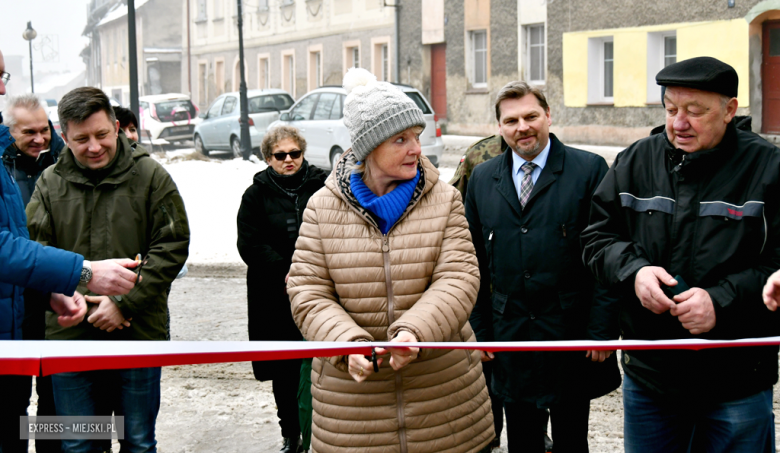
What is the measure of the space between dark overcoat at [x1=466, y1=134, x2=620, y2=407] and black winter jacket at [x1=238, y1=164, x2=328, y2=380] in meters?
1.43

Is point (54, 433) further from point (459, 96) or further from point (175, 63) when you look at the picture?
point (175, 63)

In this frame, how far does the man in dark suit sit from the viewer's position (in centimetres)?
409

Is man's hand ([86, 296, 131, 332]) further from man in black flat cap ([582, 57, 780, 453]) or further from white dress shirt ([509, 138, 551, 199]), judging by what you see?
man in black flat cap ([582, 57, 780, 453])

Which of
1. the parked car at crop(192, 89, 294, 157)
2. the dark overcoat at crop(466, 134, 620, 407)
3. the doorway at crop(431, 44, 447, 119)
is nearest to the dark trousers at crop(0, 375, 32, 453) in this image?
the dark overcoat at crop(466, 134, 620, 407)

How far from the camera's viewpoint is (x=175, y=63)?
51812 millimetres

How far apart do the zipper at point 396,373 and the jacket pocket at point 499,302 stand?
107 centimetres

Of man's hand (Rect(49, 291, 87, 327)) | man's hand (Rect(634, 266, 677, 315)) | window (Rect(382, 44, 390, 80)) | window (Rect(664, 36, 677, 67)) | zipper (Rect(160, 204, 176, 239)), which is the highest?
window (Rect(382, 44, 390, 80))

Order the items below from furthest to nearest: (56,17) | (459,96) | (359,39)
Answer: (56,17)
(359,39)
(459,96)

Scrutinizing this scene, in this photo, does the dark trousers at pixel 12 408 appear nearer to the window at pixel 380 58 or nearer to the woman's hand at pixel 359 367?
the woman's hand at pixel 359 367

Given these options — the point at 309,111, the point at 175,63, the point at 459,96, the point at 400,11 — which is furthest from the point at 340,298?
the point at 175,63

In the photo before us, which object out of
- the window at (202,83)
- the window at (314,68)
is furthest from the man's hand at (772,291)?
the window at (202,83)

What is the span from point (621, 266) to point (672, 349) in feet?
1.16

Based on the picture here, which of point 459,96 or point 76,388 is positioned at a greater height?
point 459,96

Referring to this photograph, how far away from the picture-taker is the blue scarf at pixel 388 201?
3287mm
